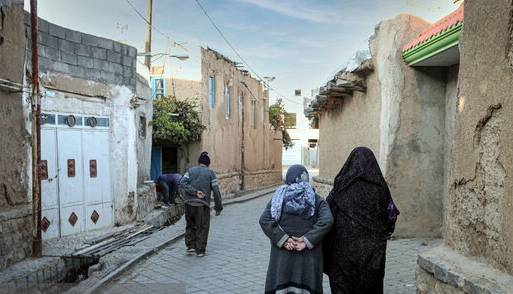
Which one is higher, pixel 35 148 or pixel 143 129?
pixel 143 129

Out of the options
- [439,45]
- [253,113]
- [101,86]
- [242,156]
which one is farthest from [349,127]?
[253,113]

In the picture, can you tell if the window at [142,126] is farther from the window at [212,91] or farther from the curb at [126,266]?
the window at [212,91]

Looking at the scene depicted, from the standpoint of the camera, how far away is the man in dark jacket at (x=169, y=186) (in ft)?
51.5

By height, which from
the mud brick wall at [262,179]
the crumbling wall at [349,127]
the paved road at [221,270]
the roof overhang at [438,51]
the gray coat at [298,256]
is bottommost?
the mud brick wall at [262,179]

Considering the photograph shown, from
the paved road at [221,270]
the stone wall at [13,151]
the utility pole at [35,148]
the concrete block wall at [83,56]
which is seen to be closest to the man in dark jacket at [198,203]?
the paved road at [221,270]

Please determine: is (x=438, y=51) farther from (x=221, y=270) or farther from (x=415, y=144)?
(x=221, y=270)

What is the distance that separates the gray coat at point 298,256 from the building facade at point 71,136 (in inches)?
173

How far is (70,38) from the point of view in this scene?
10195 mm

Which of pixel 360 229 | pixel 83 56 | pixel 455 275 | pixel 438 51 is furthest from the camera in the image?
pixel 83 56

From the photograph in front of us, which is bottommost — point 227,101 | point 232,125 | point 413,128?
point 413,128

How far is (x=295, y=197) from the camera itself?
453cm

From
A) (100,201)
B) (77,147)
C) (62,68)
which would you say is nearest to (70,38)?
(62,68)

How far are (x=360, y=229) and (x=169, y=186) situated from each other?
11.9 metres

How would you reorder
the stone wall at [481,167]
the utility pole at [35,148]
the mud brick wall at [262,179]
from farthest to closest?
the mud brick wall at [262,179]
the utility pole at [35,148]
the stone wall at [481,167]
